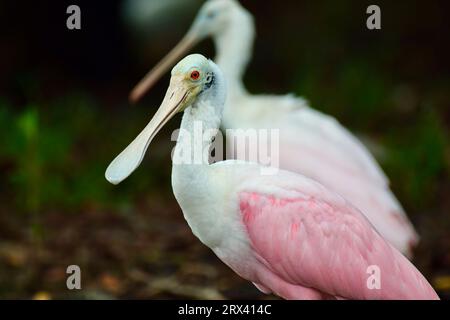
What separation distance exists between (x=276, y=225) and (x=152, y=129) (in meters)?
0.71

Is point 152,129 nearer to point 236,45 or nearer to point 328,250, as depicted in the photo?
point 328,250

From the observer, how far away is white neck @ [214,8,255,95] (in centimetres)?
631

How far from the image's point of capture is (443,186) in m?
7.35

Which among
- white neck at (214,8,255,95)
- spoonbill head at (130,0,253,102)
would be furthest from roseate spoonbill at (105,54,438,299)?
spoonbill head at (130,0,253,102)

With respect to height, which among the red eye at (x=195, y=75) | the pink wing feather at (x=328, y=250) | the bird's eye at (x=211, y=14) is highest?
the bird's eye at (x=211, y=14)

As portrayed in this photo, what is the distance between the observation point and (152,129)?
402 centimetres

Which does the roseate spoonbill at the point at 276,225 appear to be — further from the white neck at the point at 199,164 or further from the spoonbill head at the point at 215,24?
the spoonbill head at the point at 215,24

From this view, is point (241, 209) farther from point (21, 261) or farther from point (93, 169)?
point (93, 169)

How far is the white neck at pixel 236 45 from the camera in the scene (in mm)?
6312

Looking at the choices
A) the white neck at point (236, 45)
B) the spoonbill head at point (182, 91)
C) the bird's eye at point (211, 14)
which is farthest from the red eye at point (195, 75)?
the bird's eye at point (211, 14)

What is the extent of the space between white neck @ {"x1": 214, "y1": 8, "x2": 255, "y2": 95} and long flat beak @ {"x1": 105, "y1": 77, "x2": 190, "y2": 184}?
2.29 metres

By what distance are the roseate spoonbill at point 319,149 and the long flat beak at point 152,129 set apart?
158 centimetres

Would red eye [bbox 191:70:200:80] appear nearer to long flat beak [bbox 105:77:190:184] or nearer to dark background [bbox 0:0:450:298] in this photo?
long flat beak [bbox 105:77:190:184]
